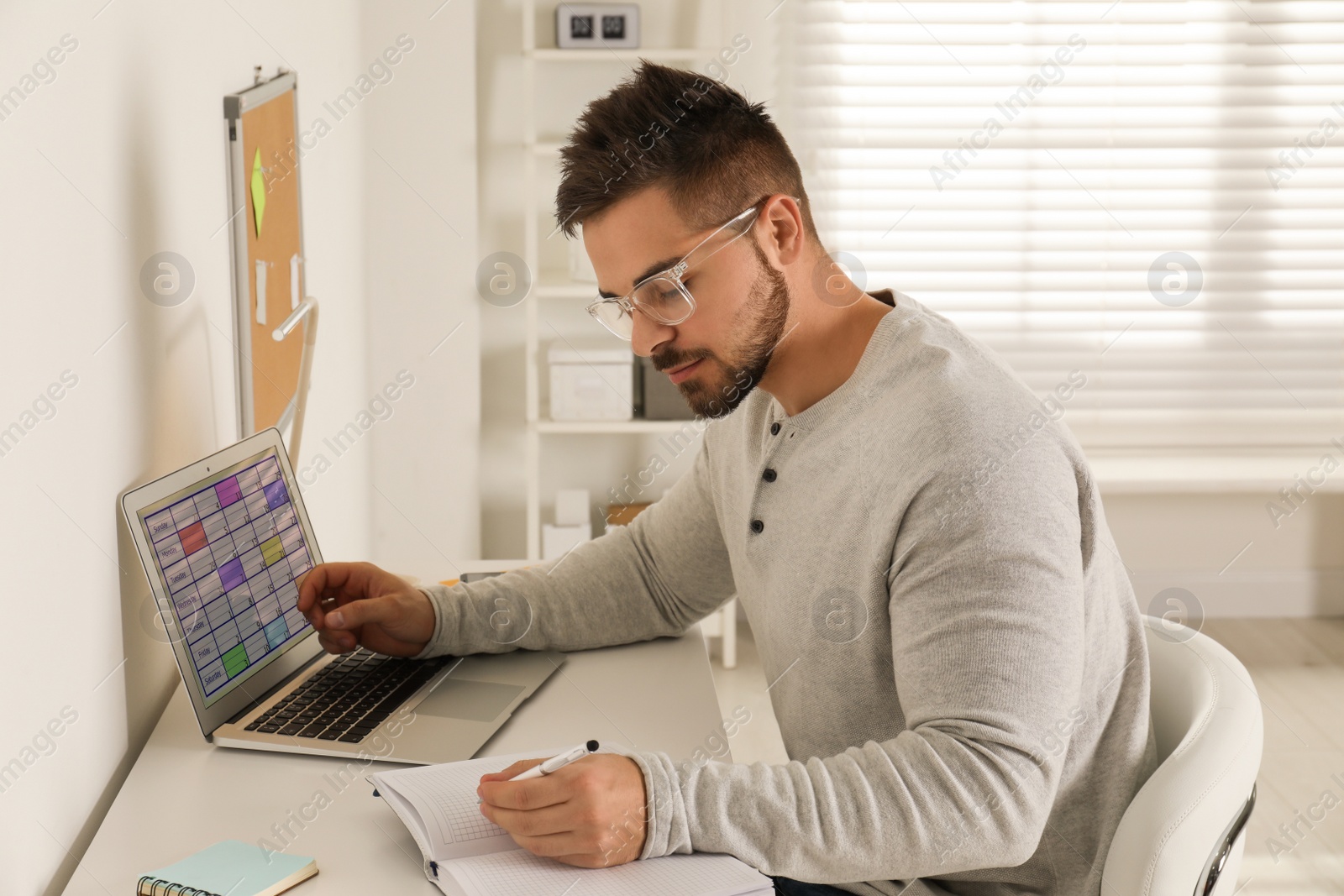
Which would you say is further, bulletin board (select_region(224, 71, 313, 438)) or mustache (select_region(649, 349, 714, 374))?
bulletin board (select_region(224, 71, 313, 438))

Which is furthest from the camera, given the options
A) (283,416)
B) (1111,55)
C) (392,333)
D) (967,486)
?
(1111,55)

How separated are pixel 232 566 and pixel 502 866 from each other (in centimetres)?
48

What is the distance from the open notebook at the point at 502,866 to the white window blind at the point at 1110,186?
101 inches

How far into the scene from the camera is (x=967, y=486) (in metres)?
1.02

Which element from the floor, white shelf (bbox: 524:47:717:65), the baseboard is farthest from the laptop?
the baseboard

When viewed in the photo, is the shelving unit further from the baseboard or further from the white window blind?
the baseboard

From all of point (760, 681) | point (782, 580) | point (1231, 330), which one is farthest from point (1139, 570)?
point (782, 580)

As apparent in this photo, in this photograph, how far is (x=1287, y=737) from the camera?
2.75m

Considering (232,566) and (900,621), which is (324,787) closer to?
(232,566)

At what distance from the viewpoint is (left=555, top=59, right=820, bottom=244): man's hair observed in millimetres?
1174

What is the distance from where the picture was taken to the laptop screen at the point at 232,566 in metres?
1.10

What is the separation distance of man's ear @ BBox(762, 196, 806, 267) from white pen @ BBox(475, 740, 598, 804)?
0.55 metres

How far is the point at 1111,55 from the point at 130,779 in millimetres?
3128

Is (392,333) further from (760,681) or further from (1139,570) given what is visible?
(1139,570)
